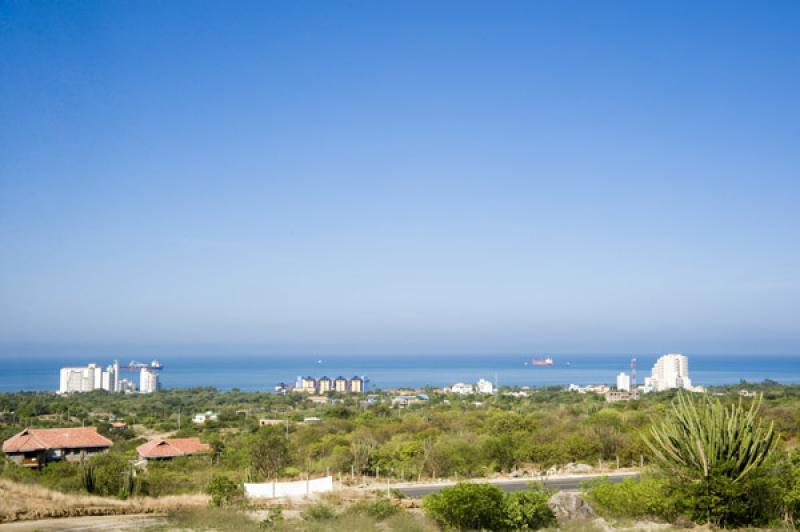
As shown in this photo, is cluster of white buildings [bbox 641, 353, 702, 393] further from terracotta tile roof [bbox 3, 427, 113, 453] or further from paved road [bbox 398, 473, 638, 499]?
terracotta tile roof [bbox 3, 427, 113, 453]

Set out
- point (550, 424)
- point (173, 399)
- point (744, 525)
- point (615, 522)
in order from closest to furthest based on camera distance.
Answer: point (744, 525), point (615, 522), point (550, 424), point (173, 399)

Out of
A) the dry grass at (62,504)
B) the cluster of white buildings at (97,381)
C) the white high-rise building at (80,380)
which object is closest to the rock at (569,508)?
the dry grass at (62,504)

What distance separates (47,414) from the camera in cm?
5878

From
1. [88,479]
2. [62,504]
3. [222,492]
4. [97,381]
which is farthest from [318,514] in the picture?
[97,381]

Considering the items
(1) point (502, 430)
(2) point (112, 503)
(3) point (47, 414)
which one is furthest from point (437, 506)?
(3) point (47, 414)

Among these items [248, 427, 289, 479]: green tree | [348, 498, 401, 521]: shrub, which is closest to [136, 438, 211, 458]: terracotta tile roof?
[248, 427, 289, 479]: green tree

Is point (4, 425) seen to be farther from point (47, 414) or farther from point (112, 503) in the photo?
point (112, 503)

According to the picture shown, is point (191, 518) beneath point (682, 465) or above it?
beneath

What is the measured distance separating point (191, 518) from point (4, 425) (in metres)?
39.7

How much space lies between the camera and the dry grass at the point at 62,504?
640 inches

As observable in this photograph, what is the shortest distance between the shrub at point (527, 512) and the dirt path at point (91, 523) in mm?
7553

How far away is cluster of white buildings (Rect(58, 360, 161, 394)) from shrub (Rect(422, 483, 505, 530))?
112 m

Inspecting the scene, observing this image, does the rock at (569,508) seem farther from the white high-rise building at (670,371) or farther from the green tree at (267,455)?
the white high-rise building at (670,371)

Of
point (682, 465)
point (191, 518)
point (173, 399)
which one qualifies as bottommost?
point (173, 399)
